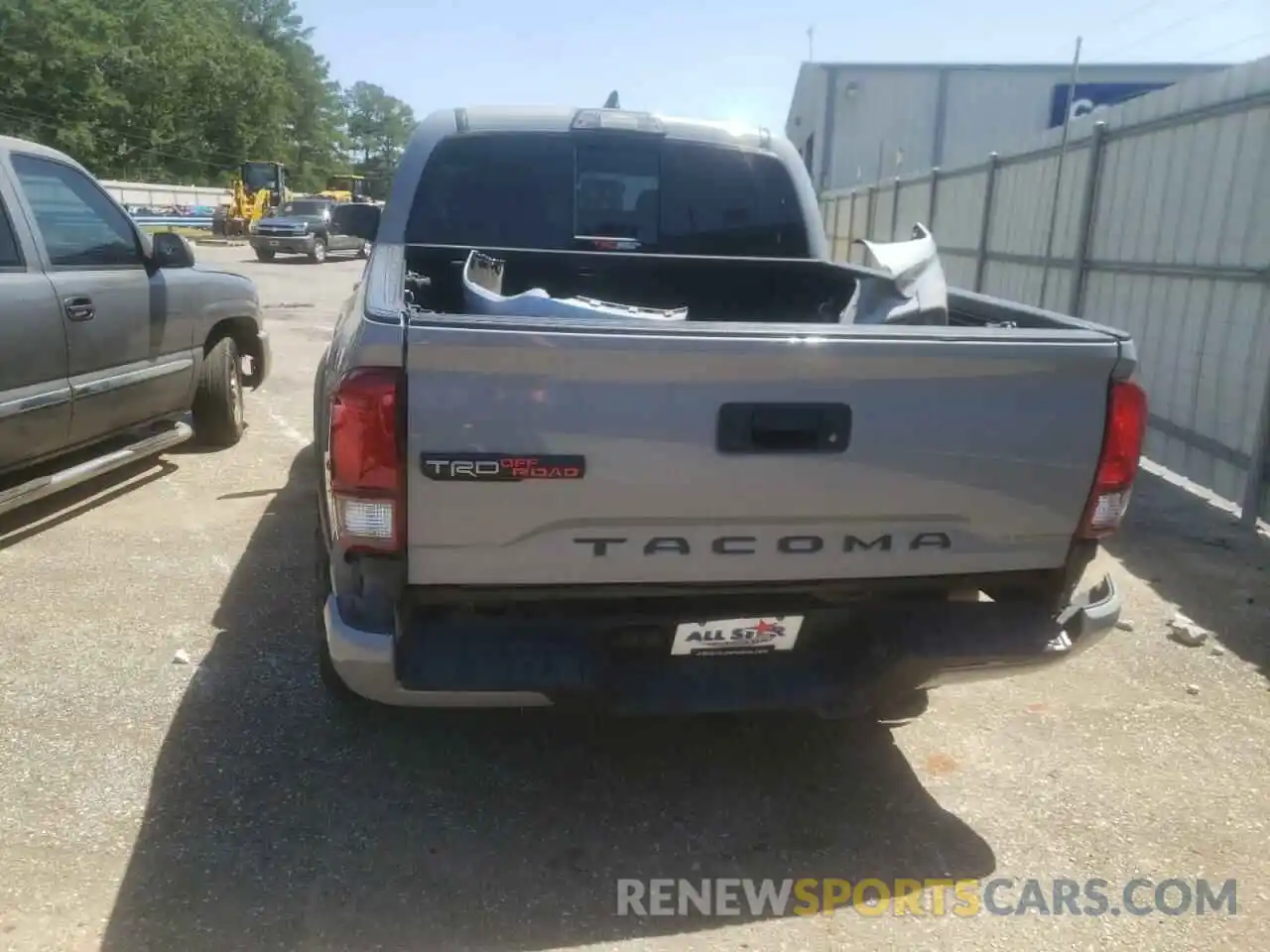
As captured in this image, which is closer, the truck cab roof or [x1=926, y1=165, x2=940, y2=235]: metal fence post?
the truck cab roof

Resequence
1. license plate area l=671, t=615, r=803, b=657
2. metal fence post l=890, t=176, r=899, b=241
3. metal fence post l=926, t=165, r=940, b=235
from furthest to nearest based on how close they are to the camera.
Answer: metal fence post l=890, t=176, r=899, b=241, metal fence post l=926, t=165, r=940, b=235, license plate area l=671, t=615, r=803, b=657

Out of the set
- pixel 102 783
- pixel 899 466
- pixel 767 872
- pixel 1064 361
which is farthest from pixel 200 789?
pixel 1064 361

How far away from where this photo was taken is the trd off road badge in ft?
8.04

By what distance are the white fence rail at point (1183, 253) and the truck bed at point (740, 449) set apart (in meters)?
4.14

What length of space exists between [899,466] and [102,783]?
8.25 ft

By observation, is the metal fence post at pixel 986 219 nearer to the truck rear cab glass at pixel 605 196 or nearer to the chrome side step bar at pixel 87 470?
the truck rear cab glass at pixel 605 196

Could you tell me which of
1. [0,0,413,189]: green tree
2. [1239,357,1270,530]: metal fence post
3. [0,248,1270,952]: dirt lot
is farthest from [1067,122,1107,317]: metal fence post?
[0,0,413,189]: green tree

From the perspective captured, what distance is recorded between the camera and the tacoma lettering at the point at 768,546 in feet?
8.58

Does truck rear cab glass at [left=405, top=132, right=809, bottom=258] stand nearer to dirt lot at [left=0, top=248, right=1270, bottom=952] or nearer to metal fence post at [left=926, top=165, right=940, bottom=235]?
dirt lot at [left=0, top=248, right=1270, bottom=952]

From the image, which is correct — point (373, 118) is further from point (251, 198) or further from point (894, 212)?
point (894, 212)

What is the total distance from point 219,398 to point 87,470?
1.64 m

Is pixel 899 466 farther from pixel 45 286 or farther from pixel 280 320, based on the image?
pixel 280 320

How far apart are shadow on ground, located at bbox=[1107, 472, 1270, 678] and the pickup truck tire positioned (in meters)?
5.50

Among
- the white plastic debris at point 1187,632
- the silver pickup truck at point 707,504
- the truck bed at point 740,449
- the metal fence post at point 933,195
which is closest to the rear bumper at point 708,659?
the silver pickup truck at point 707,504
